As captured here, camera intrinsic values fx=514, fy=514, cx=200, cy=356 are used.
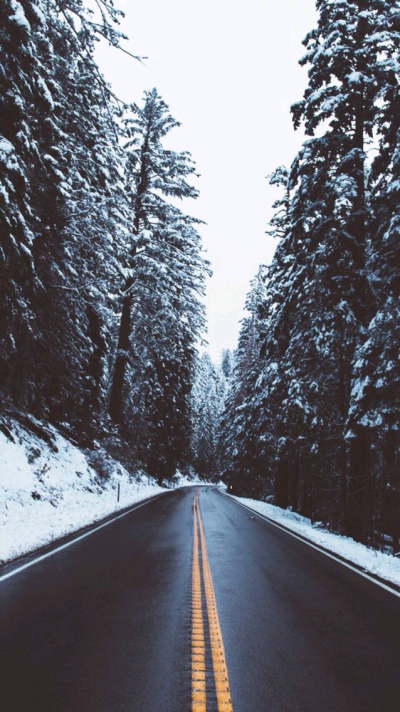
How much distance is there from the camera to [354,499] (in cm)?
1528

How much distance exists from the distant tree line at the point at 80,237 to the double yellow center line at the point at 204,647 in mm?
6608

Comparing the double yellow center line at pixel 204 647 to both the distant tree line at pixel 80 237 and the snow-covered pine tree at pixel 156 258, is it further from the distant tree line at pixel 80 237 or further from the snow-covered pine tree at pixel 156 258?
the snow-covered pine tree at pixel 156 258

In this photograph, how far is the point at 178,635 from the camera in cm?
545

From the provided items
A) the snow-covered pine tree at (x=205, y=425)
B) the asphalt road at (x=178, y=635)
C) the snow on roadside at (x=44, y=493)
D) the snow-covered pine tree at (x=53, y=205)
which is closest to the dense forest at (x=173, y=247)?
the snow-covered pine tree at (x=53, y=205)

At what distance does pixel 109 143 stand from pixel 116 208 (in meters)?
2.38

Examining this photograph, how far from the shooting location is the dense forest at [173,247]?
434 inches

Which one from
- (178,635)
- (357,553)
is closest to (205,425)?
(357,553)

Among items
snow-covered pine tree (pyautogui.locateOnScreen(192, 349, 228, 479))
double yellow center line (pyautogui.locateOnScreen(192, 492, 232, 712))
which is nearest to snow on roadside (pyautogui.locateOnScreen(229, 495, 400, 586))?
double yellow center line (pyautogui.locateOnScreen(192, 492, 232, 712))

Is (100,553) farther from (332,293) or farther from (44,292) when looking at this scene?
(332,293)

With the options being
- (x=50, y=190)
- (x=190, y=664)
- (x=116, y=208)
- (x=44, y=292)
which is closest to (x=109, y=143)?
(x=116, y=208)

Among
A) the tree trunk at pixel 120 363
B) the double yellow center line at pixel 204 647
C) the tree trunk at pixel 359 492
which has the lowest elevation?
the double yellow center line at pixel 204 647

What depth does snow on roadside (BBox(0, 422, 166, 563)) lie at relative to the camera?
36.7 ft

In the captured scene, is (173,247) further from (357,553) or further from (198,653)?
(198,653)

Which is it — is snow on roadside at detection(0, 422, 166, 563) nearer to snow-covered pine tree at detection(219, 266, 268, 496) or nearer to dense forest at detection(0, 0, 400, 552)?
dense forest at detection(0, 0, 400, 552)
